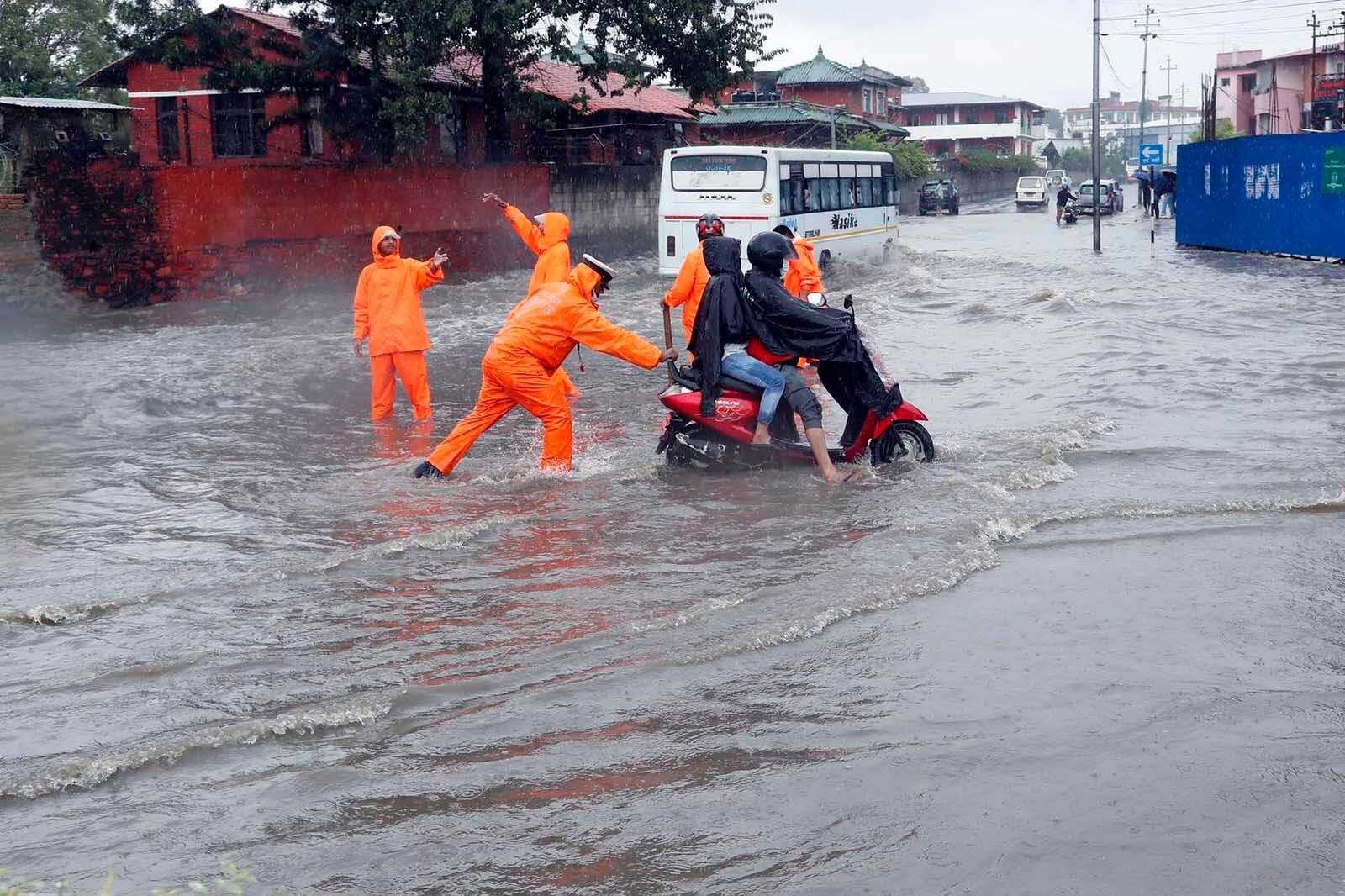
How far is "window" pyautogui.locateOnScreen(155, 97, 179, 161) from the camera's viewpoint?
1145 inches

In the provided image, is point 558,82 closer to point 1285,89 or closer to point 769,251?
point 769,251

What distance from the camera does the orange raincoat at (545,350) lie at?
797 cm

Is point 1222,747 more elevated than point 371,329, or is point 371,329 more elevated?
point 371,329

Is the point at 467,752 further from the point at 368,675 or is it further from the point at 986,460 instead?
the point at 986,460

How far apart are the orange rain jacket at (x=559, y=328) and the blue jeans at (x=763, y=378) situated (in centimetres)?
60

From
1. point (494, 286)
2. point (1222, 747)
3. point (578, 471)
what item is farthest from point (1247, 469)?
point (494, 286)

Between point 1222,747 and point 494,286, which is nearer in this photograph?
point 1222,747

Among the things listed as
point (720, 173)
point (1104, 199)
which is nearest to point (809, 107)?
point (1104, 199)

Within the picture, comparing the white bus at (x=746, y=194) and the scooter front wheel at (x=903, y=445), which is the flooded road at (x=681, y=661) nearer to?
the scooter front wheel at (x=903, y=445)

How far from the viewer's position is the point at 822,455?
8.25 m

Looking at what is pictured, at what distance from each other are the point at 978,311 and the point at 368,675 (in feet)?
50.8

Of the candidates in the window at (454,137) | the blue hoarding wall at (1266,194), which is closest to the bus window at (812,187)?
the blue hoarding wall at (1266,194)

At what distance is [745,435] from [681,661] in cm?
320

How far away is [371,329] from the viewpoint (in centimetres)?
1068
